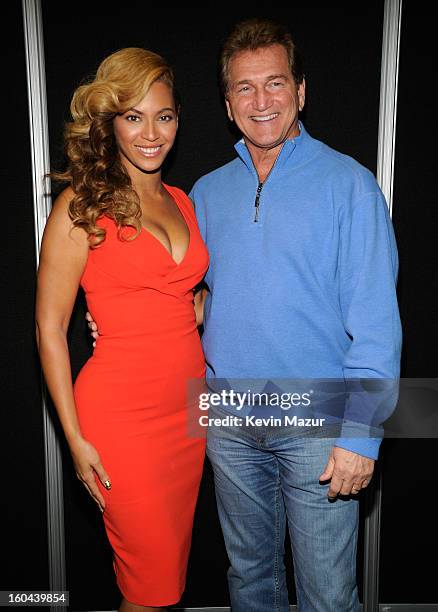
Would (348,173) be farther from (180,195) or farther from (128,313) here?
(128,313)

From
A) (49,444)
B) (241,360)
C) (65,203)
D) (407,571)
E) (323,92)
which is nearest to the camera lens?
(65,203)

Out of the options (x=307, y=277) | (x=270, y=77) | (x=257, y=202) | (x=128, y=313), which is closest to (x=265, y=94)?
(x=270, y=77)

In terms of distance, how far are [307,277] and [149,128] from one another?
581 millimetres

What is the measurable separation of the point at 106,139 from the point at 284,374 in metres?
0.81

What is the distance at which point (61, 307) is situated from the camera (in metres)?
1.68

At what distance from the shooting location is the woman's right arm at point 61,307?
1642 millimetres

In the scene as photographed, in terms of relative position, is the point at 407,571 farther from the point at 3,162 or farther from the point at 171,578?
the point at 3,162

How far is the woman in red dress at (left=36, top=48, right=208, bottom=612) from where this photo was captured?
1.67 metres

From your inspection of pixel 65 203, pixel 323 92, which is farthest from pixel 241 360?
pixel 323 92

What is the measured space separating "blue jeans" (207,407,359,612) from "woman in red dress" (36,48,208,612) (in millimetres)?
173

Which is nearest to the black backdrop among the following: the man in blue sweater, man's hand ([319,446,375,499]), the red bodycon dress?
the man in blue sweater

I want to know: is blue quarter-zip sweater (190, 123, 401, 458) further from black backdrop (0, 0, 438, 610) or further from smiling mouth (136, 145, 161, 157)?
black backdrop (0, 0, 438, 610)

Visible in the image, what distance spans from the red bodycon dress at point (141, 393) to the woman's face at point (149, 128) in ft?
0.68

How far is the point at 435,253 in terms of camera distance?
220cm
